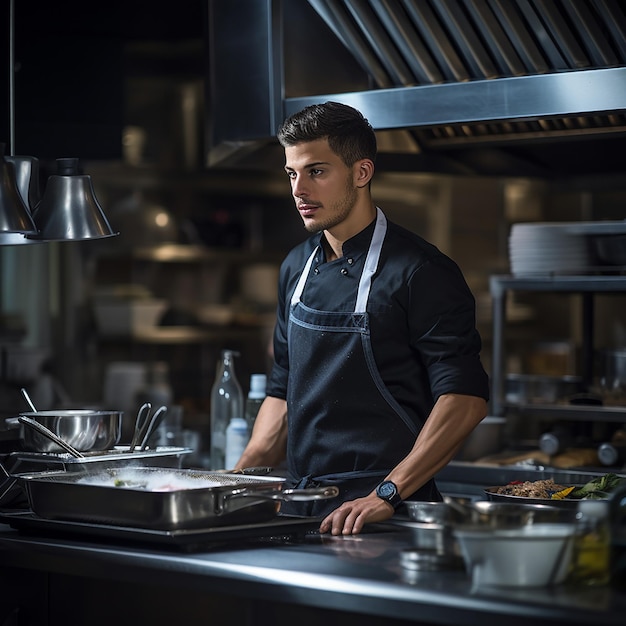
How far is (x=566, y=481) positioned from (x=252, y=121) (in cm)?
138

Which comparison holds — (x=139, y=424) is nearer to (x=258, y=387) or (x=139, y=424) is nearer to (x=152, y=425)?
(x=152, y=425)

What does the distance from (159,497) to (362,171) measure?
3.44ft

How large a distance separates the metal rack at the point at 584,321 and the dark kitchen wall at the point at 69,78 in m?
1.49

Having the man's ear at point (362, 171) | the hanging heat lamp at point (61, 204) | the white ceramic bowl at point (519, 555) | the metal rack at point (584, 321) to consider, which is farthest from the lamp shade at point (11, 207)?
the metal rack at point (584, 321)

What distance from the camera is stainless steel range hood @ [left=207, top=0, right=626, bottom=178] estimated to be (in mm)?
3023

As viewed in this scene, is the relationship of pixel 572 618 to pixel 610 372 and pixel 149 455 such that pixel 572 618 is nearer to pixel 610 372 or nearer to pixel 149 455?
pixel 149 455

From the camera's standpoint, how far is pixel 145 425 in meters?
2.81

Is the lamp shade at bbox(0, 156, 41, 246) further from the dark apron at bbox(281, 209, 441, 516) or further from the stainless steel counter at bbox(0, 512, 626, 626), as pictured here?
the stainless steel counter at bbox(0, 512, 626, 626)

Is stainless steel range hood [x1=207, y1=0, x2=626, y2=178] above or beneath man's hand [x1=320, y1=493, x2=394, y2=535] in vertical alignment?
above

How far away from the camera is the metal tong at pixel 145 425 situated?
2.71 metres

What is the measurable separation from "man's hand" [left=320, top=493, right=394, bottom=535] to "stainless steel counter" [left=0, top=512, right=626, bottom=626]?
0.03 m

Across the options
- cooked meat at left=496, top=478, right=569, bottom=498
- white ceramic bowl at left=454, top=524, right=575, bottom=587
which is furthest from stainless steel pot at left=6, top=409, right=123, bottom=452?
white ceramic bowl at left=454, top=524, right=575, bottom=587

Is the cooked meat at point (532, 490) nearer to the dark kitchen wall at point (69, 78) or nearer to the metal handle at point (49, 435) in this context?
the metal handle at point (49, 435)

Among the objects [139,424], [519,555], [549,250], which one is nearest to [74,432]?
[139,424]
